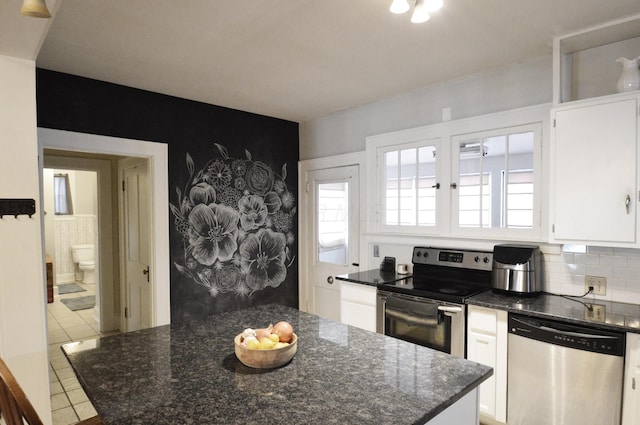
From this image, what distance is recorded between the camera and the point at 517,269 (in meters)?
2.51

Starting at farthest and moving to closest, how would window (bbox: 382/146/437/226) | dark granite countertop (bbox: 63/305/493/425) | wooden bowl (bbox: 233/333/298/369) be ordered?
window (bbox: 382/146/437/226) → wooden bowl (bbox: 233/333/298/369) → dark granite countertop (bbox: 63/305/493/425)

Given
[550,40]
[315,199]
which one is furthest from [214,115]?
[550,40]

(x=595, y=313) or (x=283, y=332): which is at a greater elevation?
(x=283, y=332)

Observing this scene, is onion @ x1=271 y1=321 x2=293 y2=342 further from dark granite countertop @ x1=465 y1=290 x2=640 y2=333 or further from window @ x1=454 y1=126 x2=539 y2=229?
window @ x1=454 y1=126 x2=539 y2=229

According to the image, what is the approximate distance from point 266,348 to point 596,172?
2108 mm

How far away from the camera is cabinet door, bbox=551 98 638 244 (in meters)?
2.14

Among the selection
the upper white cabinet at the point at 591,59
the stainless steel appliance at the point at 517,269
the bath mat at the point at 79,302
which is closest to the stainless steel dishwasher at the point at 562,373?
the stainless steel appliance at the point at 517,269

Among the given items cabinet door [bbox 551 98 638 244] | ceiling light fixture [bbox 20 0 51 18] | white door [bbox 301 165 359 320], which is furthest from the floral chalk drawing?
cabinet door [bbox 551 98 638 244]

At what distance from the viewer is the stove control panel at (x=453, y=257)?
2.89 m

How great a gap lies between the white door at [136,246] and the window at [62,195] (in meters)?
3.91

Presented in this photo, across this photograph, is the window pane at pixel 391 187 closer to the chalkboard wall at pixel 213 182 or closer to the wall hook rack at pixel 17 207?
the chalkboard wall at pixel 213 182

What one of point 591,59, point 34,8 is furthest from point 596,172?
point 34,8

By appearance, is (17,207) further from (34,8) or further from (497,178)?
(497,178)

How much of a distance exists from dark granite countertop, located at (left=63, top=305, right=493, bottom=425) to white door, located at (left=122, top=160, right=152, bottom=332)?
228 centimetres
